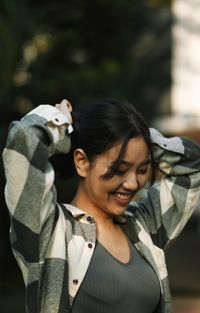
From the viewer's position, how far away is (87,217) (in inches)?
88.5

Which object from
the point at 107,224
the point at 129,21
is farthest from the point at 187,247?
the point at 107,224

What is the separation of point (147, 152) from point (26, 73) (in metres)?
5.27

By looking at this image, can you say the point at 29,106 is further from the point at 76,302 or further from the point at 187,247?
the point at 76,302

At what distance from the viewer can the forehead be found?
2.20m

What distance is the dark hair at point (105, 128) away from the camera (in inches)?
87.0

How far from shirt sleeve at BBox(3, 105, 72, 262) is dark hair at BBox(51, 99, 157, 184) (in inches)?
7.3

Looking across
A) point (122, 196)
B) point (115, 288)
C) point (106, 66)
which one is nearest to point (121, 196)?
point (122, 196)

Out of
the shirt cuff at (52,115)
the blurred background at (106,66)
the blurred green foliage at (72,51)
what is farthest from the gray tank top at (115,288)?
the blurred green foliage at (72,51)

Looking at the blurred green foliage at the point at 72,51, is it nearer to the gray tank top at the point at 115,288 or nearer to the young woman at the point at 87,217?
the young woman at the point at 87,217

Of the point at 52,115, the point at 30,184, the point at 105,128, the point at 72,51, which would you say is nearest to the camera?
the point at 30,184

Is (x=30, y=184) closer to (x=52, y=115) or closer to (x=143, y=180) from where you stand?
(x=52, y=115)

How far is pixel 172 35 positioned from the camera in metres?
10.4

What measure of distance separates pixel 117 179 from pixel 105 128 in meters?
0.15

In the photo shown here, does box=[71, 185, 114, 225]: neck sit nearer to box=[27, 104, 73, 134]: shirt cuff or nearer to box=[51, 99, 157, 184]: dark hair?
box=[51, 99, 157, 184]: dark hair
